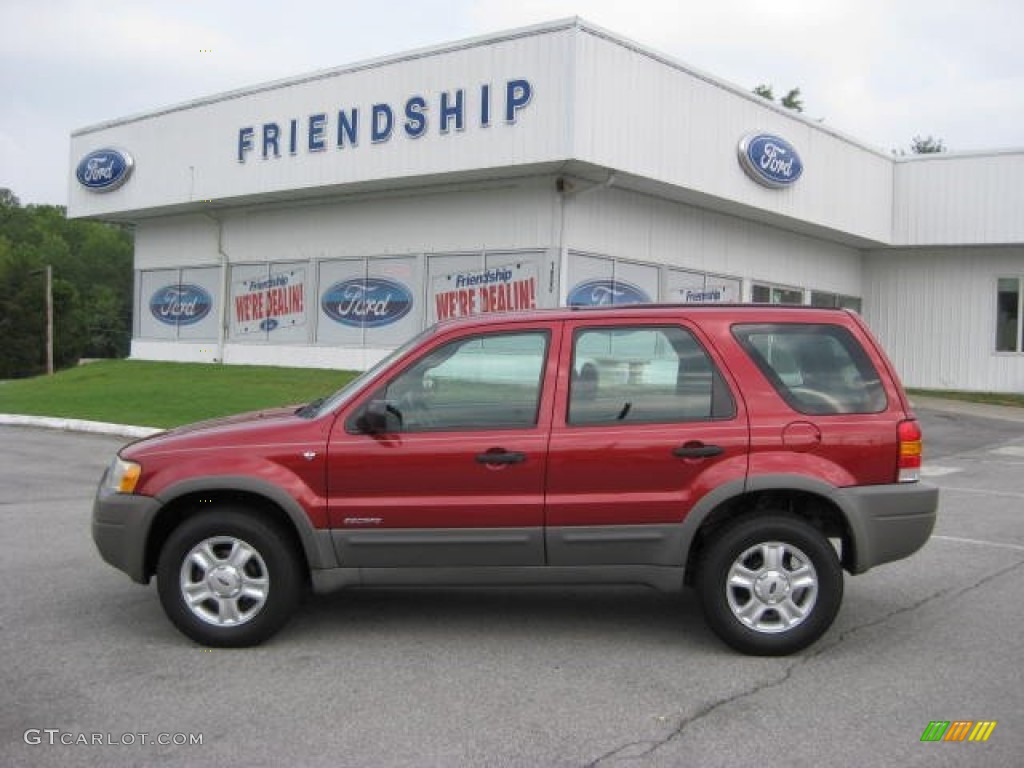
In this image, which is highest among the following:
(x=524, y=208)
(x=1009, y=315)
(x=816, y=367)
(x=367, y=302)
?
(x=524, y=208)

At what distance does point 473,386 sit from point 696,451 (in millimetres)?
1166

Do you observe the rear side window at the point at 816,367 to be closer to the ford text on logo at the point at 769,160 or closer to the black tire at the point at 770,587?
the black tire at the point at 770,587

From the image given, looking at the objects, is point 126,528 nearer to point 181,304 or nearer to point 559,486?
point 559,486

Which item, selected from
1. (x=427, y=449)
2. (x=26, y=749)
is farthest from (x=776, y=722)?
(x=26, y=749)

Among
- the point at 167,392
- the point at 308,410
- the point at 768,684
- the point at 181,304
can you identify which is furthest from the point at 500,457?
the point at 181,304

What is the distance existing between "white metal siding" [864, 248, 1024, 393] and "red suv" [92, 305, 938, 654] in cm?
2254

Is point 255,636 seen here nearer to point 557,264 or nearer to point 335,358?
point 557,264

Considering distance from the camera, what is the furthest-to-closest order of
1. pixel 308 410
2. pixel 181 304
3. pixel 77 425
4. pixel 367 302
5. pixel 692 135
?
pixel 181 304, pixel 367 302, pixel 692 135, pixel 77 425, pixel 308 410

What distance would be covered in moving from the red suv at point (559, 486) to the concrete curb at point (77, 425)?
382 inches

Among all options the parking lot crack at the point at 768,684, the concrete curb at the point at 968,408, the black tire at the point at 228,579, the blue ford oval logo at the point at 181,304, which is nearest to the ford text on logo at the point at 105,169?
the blue ford oval logo at the point at 181,304

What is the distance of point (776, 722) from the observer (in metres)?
4.06

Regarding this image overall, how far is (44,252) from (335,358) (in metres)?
83.3

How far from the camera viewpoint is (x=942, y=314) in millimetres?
25750

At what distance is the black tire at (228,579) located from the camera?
16.1ft
